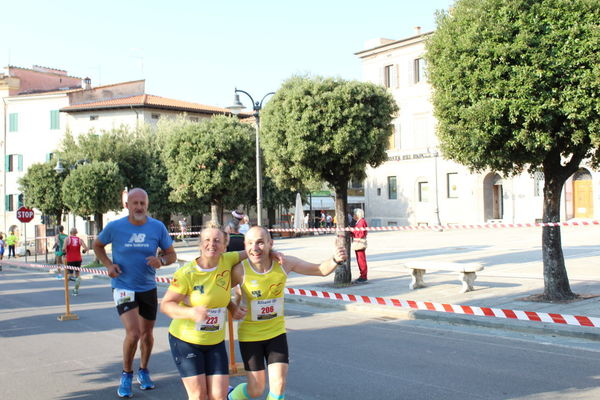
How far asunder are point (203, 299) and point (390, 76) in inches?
1773

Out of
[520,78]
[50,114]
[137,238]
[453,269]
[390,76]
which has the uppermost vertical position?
[390,76]

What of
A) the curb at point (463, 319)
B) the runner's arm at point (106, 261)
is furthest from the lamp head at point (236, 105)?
the runner's arm at point (106, 261)

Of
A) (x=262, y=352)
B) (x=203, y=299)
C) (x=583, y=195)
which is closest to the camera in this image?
(x=203, y=299)

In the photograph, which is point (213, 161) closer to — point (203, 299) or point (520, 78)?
point (520, 78)

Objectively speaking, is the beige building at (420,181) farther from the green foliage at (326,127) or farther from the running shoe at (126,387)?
the running shoe at (126,387)

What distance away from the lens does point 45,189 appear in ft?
112

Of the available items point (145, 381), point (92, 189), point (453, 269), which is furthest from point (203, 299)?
point (92, 189)

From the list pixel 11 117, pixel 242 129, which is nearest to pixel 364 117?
pixel 242 129

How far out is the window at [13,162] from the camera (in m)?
54.2

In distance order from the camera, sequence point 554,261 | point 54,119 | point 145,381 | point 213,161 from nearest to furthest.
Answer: point 145,381, point 554,261, point 213,161, point 54,119

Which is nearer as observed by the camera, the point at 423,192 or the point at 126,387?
the point at 126,387

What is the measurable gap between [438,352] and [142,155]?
34235mm

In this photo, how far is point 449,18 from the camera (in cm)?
1070

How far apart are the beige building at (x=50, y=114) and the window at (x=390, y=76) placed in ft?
53.4
